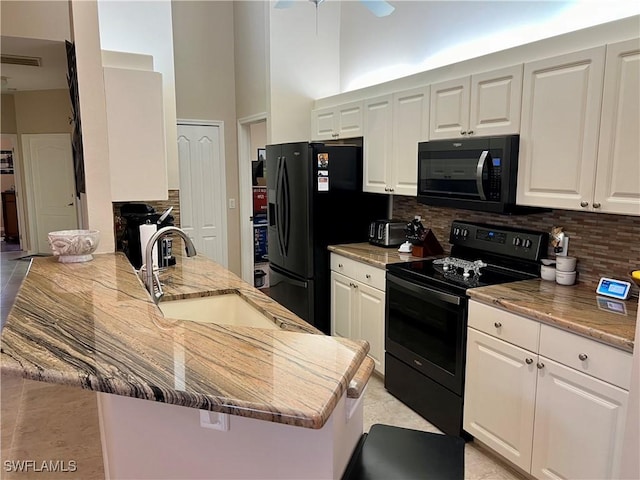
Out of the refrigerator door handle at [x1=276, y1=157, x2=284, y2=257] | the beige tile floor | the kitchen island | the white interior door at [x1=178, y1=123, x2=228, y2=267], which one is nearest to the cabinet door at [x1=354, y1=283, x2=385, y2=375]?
the beige tile floor

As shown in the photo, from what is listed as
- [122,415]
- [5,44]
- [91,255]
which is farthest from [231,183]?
[122,415]

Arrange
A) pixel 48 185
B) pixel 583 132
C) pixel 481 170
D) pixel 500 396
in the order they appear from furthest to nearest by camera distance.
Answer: pixel 48 185 < pixel 481 170 < pixel 500 396 < pixel 583 132

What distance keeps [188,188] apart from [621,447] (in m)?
4.48

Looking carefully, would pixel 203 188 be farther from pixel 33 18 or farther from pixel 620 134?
pixel 620 134

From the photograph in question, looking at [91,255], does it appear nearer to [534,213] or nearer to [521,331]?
[521,331]

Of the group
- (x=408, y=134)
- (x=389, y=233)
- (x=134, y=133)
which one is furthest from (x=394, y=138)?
(x=134, y=133)

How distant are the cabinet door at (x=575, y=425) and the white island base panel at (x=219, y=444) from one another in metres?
1.18

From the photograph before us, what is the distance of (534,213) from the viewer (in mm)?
2779

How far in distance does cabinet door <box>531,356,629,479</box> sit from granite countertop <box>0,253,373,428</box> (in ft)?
3.79

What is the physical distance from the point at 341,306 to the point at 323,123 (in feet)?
5.80

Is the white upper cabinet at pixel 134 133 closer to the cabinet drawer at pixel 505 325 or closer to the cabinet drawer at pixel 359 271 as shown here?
the cabinet drawer at pixel 359 271

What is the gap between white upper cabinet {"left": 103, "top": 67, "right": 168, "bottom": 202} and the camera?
2.83 meters

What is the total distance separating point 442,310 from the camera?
264cm

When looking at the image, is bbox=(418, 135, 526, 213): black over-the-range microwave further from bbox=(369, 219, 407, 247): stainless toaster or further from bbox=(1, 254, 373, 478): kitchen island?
bbox=(1, 254, 373, 478): kitchen island
